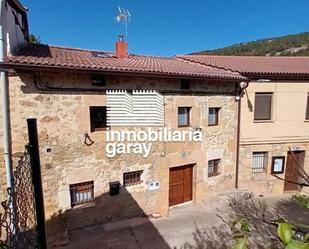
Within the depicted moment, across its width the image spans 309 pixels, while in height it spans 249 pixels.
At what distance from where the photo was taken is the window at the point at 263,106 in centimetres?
1185

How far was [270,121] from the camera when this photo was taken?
11938mm

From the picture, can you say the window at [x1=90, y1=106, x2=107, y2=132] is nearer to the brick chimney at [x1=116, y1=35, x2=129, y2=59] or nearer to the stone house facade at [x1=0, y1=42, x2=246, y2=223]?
the stone house facade at [x1=0, y1=42, x2=246, y2=223]

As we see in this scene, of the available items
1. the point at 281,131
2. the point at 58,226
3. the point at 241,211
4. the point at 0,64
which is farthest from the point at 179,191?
the point at 0,64

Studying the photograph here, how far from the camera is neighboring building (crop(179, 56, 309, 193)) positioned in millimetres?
11609

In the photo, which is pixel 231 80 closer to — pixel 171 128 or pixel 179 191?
pixel 171 128

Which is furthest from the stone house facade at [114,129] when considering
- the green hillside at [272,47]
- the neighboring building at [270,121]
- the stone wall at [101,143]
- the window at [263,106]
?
the green hillside at [272,47]

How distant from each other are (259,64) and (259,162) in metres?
5.13

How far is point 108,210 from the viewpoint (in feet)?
28.9

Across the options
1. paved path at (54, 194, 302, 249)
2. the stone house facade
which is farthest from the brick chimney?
paved path at (54, 194, 302, 249)

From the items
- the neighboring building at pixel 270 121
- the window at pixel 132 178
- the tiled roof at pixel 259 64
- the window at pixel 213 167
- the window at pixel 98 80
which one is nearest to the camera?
the window at pixel 98 80

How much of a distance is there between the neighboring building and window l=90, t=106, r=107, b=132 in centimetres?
648

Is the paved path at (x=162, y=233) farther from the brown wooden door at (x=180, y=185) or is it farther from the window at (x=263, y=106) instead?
the window at (x=263, y=106)

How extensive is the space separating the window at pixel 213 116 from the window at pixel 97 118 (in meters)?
4.62

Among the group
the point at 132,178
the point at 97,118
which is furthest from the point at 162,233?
the point at 97,118
